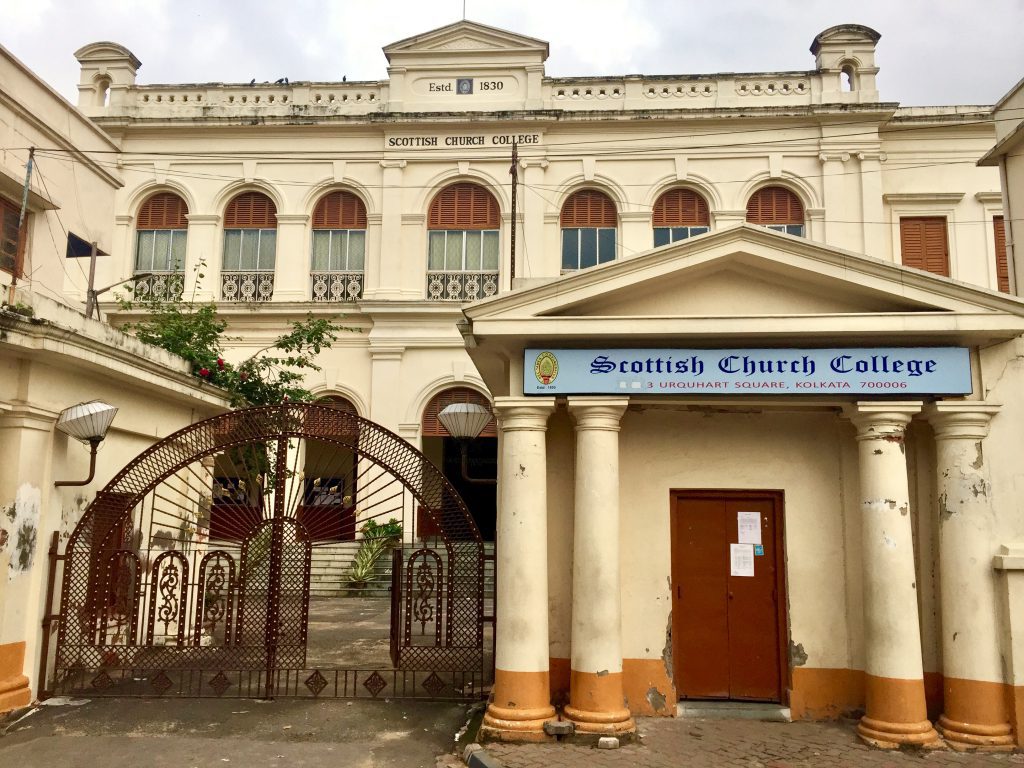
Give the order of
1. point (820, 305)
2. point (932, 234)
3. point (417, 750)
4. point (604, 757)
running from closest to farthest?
point (604, 757) → point (417, 750) → point (820, 305) → point (932, 234)

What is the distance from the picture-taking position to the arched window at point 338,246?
18.8 metres

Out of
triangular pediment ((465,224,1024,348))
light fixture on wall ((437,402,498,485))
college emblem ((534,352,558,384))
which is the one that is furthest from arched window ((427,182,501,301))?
college emblem ((534,352,558,384))

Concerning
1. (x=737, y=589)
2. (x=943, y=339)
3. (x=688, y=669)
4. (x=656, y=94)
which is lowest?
(x=688, y=669)

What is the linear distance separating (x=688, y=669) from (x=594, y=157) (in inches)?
539

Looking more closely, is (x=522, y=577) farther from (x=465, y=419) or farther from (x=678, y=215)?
(x=678, y=215)

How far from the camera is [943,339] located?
6.83m

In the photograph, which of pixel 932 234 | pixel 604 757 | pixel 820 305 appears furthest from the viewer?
pixel 932 234

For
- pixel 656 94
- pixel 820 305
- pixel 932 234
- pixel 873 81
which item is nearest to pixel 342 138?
pixel 656 94

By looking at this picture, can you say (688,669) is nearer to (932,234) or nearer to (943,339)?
(943,339)

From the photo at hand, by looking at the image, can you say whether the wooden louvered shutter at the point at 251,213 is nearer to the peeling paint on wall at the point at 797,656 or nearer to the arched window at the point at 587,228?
the arched window at the point at 587,228

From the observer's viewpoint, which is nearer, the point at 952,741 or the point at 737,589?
the point at 952,741

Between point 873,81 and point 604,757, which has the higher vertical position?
point 873,81

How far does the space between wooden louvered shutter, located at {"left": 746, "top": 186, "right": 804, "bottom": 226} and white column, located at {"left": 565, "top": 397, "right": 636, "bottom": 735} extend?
13.1 metres

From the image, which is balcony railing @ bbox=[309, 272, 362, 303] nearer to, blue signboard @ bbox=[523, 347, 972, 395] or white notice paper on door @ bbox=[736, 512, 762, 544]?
blue signboard @ bbox=[523, 347, 972, 395]
